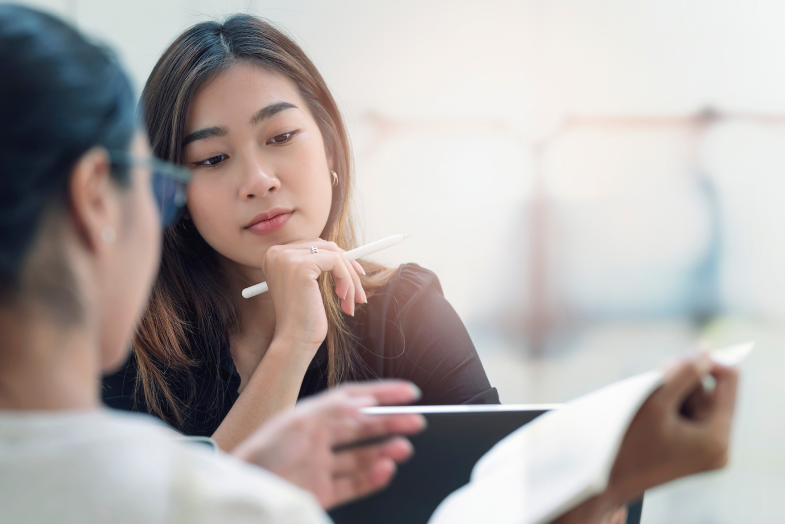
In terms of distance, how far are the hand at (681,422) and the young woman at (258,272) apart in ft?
1.46

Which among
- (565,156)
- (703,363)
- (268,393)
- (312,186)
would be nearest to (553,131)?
(565,156)

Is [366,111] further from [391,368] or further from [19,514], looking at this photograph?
[19,514]

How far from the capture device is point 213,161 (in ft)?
2.70

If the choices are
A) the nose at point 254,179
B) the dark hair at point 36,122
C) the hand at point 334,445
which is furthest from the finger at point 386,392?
the nose at point 254,179

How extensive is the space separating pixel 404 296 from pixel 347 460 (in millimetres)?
603

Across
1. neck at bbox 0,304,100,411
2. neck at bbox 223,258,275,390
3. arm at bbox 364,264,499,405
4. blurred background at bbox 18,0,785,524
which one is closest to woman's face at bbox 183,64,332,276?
neck at bbox 223,258,275,390

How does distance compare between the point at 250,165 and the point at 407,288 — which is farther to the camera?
the point at 407,288

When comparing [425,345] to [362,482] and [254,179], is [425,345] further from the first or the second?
[362,482]

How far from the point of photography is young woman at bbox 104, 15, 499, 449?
79 cm

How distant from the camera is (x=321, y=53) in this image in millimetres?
1314

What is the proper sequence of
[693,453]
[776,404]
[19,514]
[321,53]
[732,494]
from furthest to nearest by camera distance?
[321,53] → [776,404] → [732,494] → [693,453] → [19,514]

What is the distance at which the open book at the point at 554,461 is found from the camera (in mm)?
370

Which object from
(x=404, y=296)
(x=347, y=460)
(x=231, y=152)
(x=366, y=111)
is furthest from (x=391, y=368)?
(x=366, y=111)

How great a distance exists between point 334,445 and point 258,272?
2.00 ft
